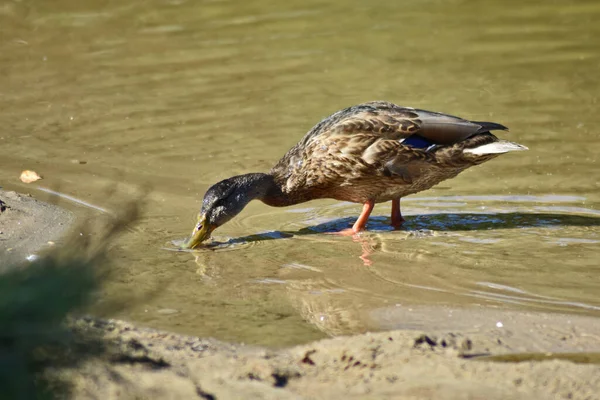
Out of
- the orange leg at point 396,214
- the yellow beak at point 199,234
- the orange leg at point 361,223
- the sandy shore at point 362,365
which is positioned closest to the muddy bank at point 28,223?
the yellow beak at point 199,234

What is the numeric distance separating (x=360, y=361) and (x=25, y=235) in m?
3.17

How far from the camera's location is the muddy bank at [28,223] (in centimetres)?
644

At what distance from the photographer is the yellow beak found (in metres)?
6.91

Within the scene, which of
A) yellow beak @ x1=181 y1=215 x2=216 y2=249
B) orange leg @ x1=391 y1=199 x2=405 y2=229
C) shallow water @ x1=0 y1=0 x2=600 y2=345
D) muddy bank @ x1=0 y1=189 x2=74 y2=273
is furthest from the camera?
orange leg @ x1=391 y1=199 x2=405 y2=229

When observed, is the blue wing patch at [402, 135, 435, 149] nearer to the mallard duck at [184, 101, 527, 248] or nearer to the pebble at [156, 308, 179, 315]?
the mallard duck at [184, 101, 527, 248]

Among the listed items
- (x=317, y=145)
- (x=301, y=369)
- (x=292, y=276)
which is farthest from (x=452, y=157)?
(x=301, y=369)

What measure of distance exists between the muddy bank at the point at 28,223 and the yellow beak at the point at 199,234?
2.97 feet

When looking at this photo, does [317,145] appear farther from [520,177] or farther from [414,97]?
[414,97]

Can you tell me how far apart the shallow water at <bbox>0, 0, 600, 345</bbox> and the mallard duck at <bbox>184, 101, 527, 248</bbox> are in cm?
30

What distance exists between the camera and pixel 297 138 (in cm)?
934

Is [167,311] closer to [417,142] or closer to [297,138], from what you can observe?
[417,142]

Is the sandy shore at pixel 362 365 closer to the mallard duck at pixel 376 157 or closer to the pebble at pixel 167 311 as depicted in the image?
the pebble at pixel 167 311

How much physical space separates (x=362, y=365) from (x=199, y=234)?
2822mm

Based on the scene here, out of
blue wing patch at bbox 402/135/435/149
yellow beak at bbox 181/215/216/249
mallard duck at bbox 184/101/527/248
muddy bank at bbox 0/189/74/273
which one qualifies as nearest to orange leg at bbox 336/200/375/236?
mallard duck at bbox 184/101/527/248
